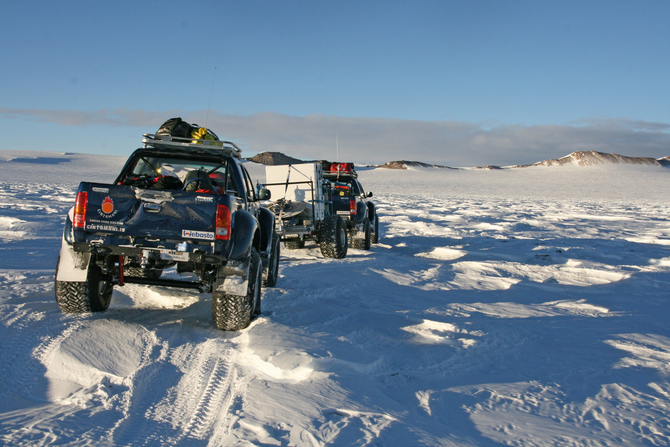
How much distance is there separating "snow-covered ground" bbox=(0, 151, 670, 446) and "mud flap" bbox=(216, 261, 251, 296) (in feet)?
1.36

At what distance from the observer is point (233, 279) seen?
3.96m

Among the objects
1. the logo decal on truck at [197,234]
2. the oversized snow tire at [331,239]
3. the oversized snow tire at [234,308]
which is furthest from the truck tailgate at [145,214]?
the oversized snow tire at [331,239]

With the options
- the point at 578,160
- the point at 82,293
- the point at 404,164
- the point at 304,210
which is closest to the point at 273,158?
the point at 404,164

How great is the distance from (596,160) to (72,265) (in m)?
86.3

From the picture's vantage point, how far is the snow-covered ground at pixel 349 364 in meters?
2.59

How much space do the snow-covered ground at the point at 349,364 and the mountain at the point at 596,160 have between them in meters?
78.4

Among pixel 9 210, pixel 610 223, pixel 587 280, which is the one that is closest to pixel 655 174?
pixel 610 223

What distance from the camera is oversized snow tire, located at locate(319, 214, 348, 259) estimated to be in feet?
30.4

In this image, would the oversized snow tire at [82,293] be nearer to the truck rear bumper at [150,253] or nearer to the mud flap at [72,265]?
the mud flap at [72,265]

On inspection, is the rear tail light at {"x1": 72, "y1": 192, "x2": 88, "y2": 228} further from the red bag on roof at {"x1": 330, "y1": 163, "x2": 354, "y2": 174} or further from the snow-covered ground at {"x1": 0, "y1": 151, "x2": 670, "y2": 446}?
the red bag on roof at {"x1": 330, "y1": 163, "x2": 354, "y2": 174}

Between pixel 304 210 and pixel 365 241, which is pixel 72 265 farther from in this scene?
pixel 365 241

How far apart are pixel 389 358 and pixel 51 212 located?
14.4m

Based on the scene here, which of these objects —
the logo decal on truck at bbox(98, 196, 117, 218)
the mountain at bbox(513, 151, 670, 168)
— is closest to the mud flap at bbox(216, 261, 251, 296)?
the logo decal on truck at bbox(98, 196, 117, 218)

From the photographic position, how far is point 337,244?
30.6 ft
